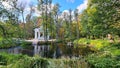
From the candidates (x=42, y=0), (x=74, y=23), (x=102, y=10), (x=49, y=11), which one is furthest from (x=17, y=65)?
(x=74, y=23)

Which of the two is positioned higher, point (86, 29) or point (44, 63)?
point (86, 29)

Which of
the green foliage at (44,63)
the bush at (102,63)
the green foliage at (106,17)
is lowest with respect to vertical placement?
the bush at (102,63)

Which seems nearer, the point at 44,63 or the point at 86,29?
the point at 44,63

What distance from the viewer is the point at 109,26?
19.7 m

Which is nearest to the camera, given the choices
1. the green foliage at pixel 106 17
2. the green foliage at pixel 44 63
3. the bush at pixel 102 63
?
the green foliage at pixel 44 63

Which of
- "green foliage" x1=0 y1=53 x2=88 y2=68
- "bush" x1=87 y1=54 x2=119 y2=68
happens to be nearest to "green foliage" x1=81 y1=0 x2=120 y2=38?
"bush" x1=87 y1=54 x2=119 y2=68

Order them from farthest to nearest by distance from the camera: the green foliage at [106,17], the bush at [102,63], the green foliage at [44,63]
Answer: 1. the green foliage at [106,17]
2. the bush at [102,63]
3. the green foliage at [44,63]

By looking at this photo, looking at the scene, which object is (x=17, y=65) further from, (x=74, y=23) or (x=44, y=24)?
(x=74, y=23)

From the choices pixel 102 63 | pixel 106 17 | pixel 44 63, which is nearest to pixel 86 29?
pixel 106 17

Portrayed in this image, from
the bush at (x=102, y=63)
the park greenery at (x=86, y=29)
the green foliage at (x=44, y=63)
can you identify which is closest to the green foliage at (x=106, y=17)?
the park greenery at (x=86, y=29)

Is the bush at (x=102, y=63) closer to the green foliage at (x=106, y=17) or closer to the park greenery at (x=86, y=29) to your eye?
the park greenery at (x=86, y=29)

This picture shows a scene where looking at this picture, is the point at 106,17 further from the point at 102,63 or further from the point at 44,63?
the point at 44,63

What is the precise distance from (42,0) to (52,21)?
7.30 metres

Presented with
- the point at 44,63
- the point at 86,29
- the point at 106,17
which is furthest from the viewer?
the point at 86,29
